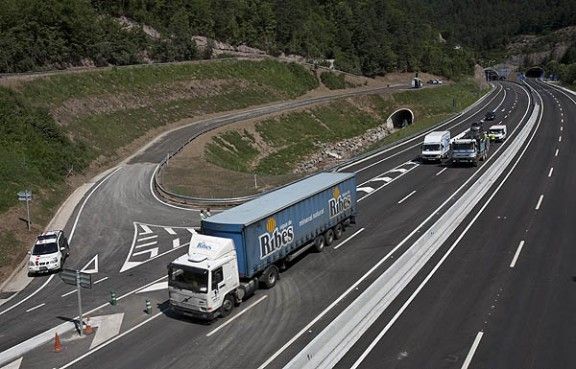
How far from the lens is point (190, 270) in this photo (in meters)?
21.0

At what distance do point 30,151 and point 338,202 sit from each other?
29997mm

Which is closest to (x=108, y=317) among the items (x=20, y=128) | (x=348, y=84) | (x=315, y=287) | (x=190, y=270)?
(x=190, y=270)

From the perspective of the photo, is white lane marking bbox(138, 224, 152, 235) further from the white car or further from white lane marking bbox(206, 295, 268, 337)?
white lane marking bbox(206, 295, 268, 337)

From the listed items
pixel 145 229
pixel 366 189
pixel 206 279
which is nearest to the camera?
pixel 206 279

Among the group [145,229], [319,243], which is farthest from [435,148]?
[145,229]

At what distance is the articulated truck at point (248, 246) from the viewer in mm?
20984

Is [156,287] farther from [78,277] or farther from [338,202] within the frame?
[338,202]

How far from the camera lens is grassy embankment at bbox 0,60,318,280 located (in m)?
41.0

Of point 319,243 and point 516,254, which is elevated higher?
point 319,243

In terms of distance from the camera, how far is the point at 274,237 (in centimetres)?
2442

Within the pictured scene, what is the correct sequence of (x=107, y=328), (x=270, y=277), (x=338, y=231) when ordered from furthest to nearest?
(x=338, y=231)
(x=270, y=277)
(x=107, y=328)

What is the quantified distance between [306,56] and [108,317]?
400 ft

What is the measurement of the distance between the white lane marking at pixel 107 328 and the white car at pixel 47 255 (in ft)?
28.3

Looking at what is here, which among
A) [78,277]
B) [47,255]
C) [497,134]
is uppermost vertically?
[78,277]
